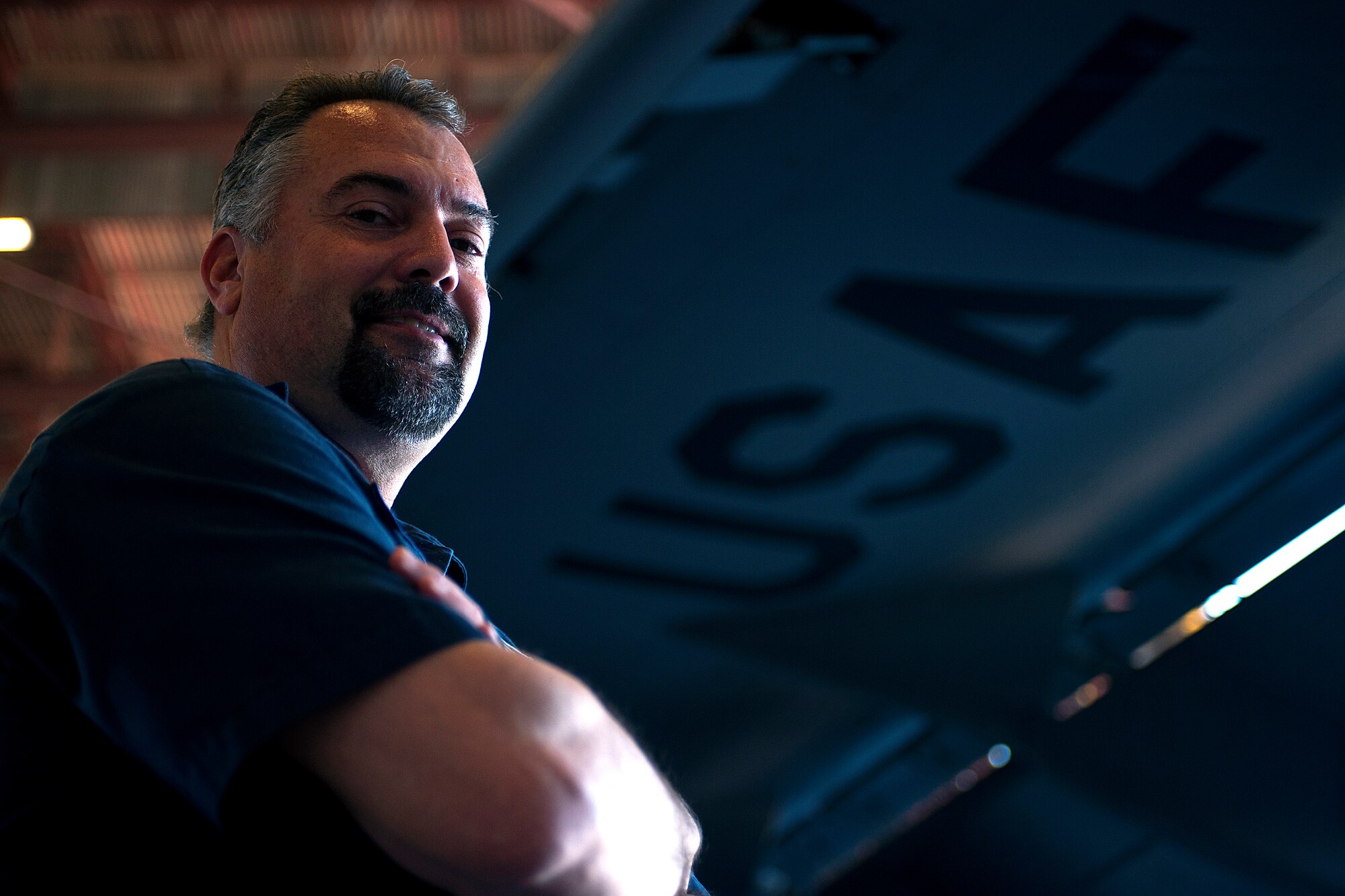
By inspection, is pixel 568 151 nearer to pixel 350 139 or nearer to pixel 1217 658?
pixel 350 139

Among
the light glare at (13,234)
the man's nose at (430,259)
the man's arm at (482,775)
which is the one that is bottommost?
the light glare at (13,234)

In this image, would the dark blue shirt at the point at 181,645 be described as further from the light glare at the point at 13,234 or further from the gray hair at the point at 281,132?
the light glare at the point at 13,234

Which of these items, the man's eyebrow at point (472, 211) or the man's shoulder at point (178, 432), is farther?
the man's eyebrow at point (472, 211)

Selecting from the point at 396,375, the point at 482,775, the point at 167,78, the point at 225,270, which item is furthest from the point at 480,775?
the point at 167,78

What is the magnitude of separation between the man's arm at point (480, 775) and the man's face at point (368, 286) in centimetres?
61

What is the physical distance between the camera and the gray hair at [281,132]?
1541 millimetres

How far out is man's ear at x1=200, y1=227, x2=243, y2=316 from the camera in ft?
5.19

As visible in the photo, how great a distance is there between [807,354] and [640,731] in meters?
2.81

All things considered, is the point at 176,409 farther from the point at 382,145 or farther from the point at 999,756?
the point at 999,756

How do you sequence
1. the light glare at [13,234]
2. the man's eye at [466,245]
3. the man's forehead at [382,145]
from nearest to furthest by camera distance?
the man's forehead at [382,145] → the man's eye at [466,245] → the light glare at [13,234]

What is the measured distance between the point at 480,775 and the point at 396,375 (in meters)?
0.68

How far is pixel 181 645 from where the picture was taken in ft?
2.72

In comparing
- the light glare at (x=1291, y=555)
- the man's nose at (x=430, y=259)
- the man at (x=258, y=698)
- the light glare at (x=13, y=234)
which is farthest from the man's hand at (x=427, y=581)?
the light glare at (x=13, y=234)

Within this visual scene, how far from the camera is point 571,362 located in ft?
13.9
